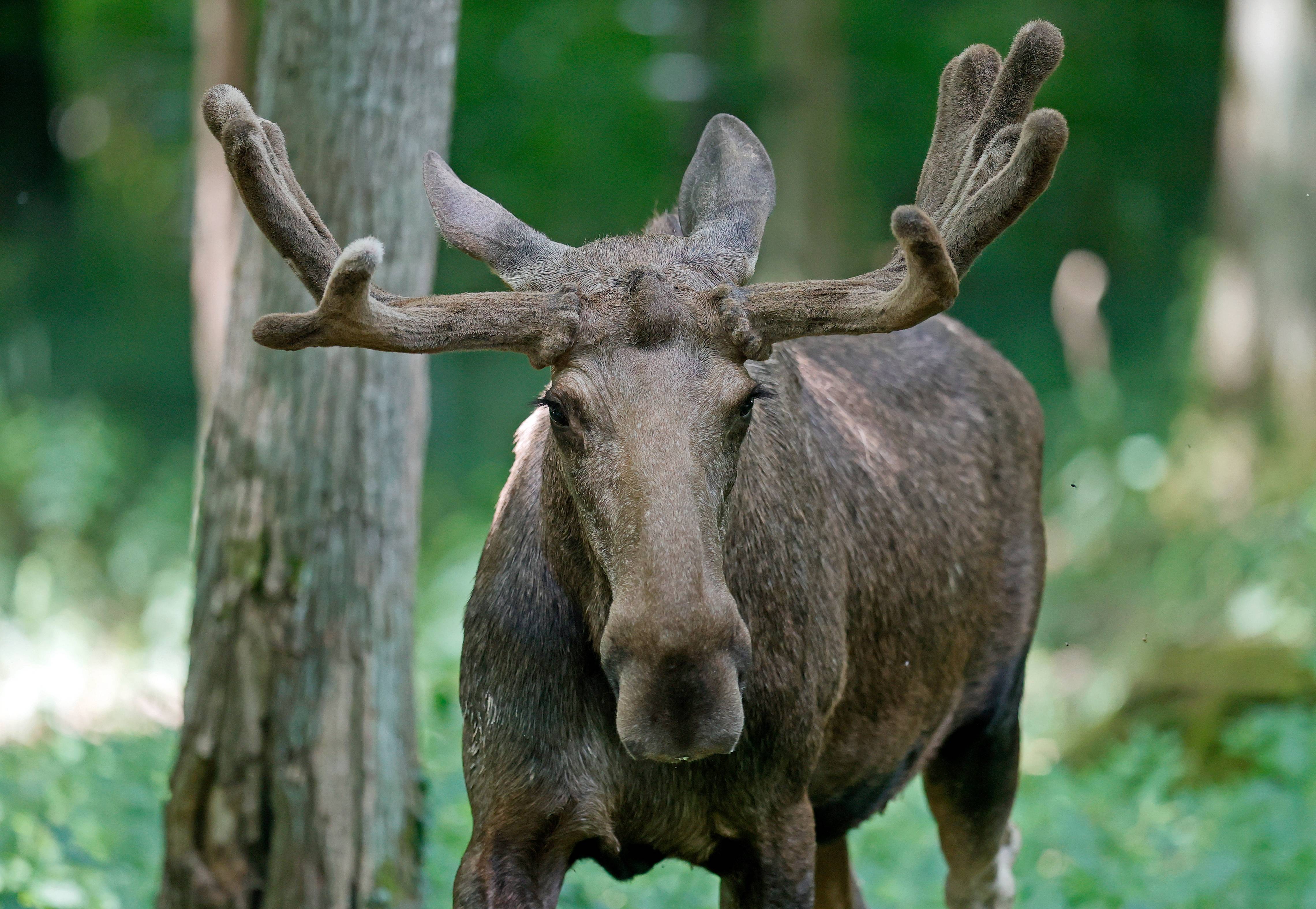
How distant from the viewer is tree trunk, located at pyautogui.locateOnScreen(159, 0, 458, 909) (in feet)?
16.5

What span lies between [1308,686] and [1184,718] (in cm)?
68

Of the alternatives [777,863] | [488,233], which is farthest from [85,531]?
[777,863]

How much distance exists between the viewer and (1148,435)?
12594 mm

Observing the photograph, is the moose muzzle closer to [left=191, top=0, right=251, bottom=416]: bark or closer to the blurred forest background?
the blurred forest background

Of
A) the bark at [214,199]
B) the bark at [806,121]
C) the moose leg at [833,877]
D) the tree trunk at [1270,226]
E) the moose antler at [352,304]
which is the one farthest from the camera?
the bark at [806,121]

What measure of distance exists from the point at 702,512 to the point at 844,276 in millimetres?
11846

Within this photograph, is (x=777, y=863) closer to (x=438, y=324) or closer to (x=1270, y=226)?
(x=438, y=324)

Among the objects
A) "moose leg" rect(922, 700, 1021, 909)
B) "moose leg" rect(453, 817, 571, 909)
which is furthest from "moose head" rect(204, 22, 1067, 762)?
"moose leg" rect(922, 700, 1021, 909)

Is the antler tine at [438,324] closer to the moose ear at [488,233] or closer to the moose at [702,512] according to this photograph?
the moose at [702,512]

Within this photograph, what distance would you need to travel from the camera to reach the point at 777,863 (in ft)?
12.6

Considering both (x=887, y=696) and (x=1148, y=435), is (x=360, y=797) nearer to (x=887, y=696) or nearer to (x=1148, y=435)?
(x=887, y=696)

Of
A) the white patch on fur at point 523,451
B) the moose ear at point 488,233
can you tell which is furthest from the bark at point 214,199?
the moose ear at point 488,233

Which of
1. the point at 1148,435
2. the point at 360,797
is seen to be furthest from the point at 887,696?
the point at 1148,435

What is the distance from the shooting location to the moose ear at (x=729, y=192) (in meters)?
3.85
